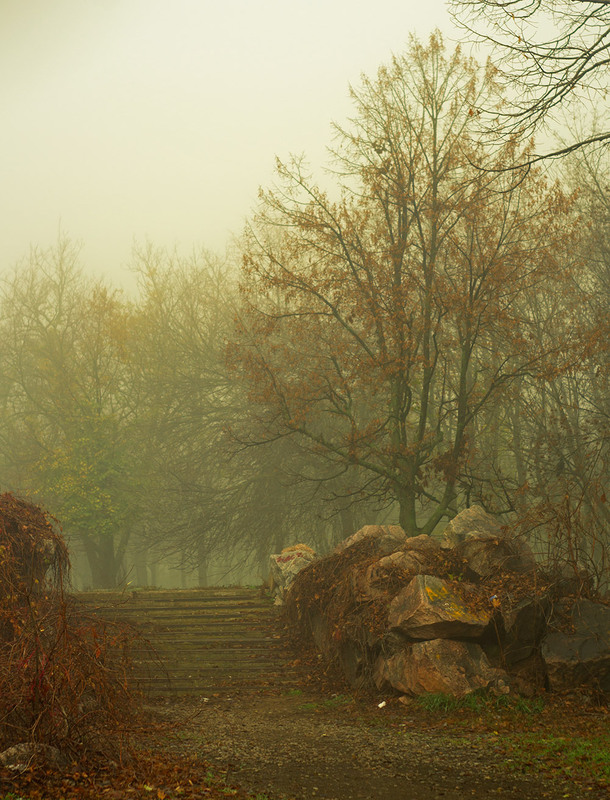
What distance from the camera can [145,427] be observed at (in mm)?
26359

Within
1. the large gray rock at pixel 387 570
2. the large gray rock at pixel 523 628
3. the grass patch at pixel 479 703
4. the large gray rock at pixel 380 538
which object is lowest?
the grass patch at pixel 479 703

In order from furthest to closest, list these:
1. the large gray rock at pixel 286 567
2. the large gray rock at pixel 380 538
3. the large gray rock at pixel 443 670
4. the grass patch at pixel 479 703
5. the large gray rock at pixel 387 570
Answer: the large gray rock at pixel 286 567
the large gray rock at pixel 380 538
the large gray rock at pixel 387 570
the large gray rock at pixel 443 670
the grass patch at pixel 479 703

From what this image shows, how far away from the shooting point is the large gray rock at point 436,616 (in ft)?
31.0

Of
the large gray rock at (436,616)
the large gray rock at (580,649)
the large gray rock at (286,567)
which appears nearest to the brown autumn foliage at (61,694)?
the large gray rock at (436,616)

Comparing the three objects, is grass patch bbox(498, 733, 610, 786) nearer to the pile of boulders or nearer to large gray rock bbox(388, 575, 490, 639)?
the pile of boulders

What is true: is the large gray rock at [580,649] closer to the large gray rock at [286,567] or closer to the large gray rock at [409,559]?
the large gray rock at [409,559]

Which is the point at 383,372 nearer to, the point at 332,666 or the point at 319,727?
the point at 332,666

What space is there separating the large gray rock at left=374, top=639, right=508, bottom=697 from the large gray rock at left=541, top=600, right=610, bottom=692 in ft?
2.07

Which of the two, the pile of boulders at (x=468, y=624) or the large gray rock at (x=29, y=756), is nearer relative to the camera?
the large gray rock at (x=29, y=756)

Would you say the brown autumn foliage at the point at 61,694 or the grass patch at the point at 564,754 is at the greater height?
the brown autumn foliage at the point at 61,694

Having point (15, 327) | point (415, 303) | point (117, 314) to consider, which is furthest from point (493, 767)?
point (15, 327)

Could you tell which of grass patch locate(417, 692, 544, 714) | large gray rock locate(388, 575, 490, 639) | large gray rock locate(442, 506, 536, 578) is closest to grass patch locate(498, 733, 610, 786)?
grass patch locate(417, 692, 544, 714)

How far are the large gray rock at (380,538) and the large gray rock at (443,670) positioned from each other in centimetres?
300

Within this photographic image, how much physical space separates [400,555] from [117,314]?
20.4 m
